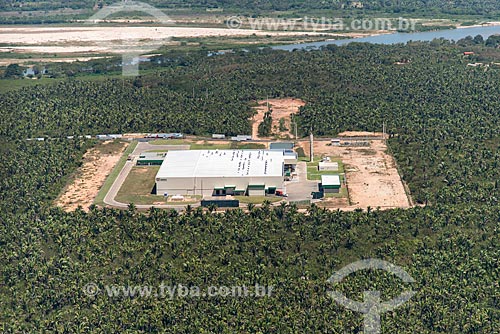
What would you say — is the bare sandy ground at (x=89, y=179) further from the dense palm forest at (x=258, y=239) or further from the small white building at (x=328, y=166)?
the small white building at (x=328, y=166)

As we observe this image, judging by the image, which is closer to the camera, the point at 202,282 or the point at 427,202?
the point at 202,282

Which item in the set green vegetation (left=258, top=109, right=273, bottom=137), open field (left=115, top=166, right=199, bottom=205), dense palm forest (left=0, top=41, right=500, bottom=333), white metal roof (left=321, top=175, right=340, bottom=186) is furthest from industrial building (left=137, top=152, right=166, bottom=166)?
white metal roof (left=321, top=175, right=340, bottom=186)

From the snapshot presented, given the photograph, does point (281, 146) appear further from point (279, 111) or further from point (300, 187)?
point (279, 111)

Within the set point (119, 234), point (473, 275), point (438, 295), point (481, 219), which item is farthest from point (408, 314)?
point (119, 234)

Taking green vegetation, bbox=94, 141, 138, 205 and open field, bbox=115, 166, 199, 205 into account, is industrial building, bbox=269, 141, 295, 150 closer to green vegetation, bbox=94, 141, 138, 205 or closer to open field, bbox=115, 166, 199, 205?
open field, bbox=115, 166, 199, 205

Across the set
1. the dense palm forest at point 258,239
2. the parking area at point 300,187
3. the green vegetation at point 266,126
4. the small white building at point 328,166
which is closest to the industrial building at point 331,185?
the parking area at point 300,187

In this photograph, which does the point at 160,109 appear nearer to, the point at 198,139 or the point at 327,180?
the point at 198,139
